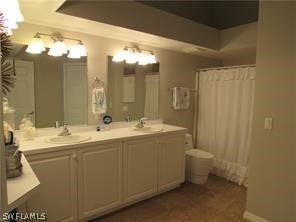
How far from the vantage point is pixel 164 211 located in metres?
2.52

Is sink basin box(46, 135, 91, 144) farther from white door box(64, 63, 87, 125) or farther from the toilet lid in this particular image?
the toilet lid

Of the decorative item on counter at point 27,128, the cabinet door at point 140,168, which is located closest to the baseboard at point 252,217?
the cabinet door at point 140,168

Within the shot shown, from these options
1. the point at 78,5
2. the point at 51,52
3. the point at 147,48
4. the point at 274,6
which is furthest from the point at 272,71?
the point at 51,52

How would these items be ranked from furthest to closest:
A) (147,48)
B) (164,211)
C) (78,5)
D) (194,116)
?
Answer: (194,116) → (147,48) → (164,211) → (78,5)

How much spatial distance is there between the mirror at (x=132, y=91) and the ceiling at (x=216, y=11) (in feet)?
2.97

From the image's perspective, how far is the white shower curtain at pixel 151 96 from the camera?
3.30 metres

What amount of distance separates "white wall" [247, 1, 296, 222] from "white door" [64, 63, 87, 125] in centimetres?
192

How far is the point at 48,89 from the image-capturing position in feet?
7.89

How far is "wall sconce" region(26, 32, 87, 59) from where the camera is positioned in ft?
7.38

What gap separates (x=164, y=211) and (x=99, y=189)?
80cm

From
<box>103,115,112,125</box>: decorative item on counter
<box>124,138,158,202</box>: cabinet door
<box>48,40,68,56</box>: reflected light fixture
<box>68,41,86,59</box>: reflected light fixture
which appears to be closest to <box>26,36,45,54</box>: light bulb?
<box>48,40,68,56</box>: reflected light fixture

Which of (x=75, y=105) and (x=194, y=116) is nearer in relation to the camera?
(x=75, y=105)

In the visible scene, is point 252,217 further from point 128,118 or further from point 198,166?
point 128,118

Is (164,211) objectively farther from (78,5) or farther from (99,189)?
(78,5)
